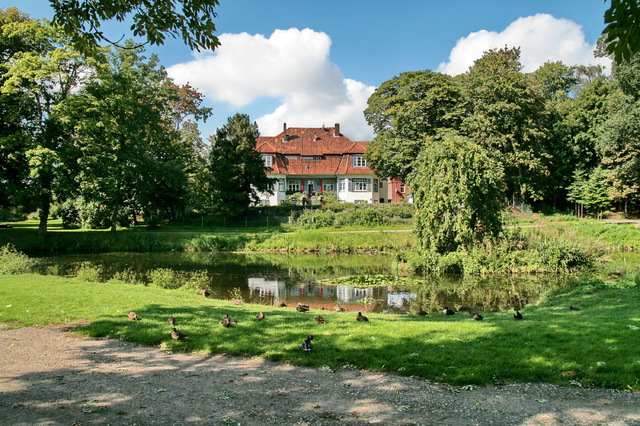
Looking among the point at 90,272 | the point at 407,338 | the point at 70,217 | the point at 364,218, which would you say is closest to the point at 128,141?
the point at 70,217

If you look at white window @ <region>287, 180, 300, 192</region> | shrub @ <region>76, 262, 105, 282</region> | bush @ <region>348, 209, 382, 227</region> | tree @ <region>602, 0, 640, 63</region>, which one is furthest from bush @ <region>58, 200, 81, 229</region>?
tree @ <region>602, 0, 640, 63</region>

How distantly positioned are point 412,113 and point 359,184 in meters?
19.7

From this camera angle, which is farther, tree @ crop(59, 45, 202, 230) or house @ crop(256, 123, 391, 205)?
house @ crop(256, 123, 391, 205)

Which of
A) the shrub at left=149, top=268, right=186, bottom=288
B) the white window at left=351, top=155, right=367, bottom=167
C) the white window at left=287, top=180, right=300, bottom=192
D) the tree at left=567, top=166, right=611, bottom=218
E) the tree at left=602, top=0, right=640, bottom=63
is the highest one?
the white window at left=351, top=155, right=367, bottom=167

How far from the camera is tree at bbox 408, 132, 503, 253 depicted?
2152 centimetres

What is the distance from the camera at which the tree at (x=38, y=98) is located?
28.5 metres

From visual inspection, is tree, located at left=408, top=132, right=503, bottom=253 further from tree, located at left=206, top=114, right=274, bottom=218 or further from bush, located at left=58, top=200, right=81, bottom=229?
bush, located at left=58, top=200, right=81, bottom=229

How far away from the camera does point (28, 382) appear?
6.12 meters

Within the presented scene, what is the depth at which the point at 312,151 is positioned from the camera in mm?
66125

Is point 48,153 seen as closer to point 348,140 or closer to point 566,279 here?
point 566,279

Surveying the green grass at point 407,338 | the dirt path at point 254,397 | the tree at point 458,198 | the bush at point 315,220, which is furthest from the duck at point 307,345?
the bush at point 315,220

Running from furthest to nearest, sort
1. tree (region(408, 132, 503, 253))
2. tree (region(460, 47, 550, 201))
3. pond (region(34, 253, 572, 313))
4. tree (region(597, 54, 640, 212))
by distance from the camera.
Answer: tree (region(460, 47, 550, 201))
tree (region(597, 54, 640, 212))
tree (region(408, 132, 503, 253))
pond (region(34, 253, 572, 313))

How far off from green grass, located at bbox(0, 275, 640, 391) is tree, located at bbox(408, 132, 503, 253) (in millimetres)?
9878

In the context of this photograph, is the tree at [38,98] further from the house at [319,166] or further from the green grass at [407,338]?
the house at [319,166]
